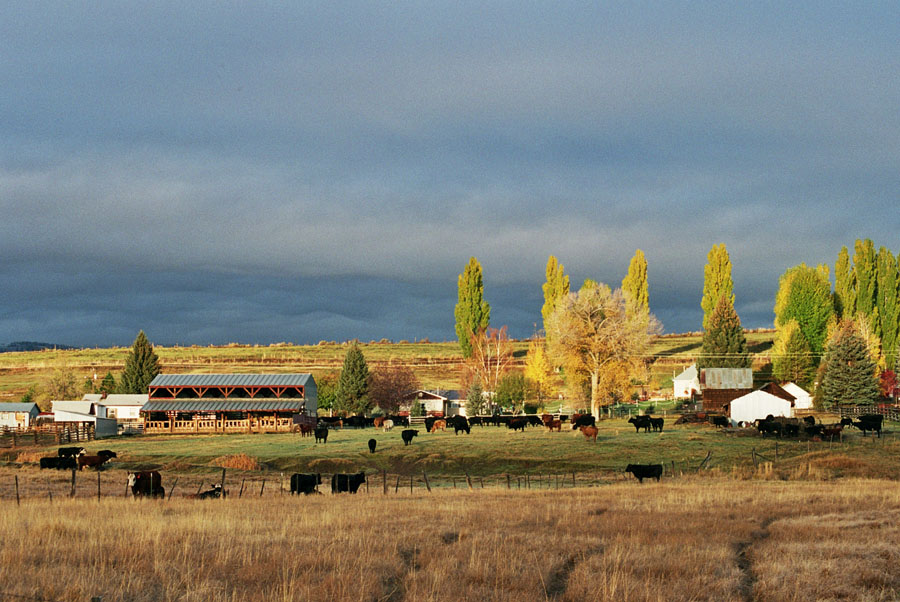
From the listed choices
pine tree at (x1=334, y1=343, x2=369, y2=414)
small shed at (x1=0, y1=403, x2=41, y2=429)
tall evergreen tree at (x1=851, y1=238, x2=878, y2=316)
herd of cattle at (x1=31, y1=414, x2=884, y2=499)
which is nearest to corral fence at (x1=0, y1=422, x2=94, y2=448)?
small shed at (x1=0, y1=403, x2=41, y2=429)

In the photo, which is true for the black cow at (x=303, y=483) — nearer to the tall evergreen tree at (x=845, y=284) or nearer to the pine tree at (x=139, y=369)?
the pine tree at (x=139, y=369)

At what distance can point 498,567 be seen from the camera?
39.8ft

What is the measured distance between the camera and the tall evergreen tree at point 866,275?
90.0 meters

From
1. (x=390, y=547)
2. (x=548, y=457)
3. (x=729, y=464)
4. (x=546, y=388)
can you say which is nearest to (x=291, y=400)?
(x=546, y=388)

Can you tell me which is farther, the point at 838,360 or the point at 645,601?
the point at 838,360

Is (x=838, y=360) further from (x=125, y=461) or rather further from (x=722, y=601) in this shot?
(x=722, y=601)

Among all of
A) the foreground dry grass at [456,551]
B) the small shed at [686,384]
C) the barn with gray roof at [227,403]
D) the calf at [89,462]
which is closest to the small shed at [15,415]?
the barn with gray roof at [227,403]

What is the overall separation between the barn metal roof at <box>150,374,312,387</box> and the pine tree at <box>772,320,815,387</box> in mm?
54327

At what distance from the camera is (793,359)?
296ft

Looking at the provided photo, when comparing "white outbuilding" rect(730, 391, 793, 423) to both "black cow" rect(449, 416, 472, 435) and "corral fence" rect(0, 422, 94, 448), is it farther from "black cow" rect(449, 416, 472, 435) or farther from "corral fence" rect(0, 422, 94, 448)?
"corral fence" rect(0, 422, 94, 448)

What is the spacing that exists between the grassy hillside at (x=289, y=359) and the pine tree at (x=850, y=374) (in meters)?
40.3

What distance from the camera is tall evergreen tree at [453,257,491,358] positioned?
107 metres

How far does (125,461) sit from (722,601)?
140 ft

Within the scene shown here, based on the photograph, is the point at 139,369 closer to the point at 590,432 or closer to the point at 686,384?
the point at 590,432
